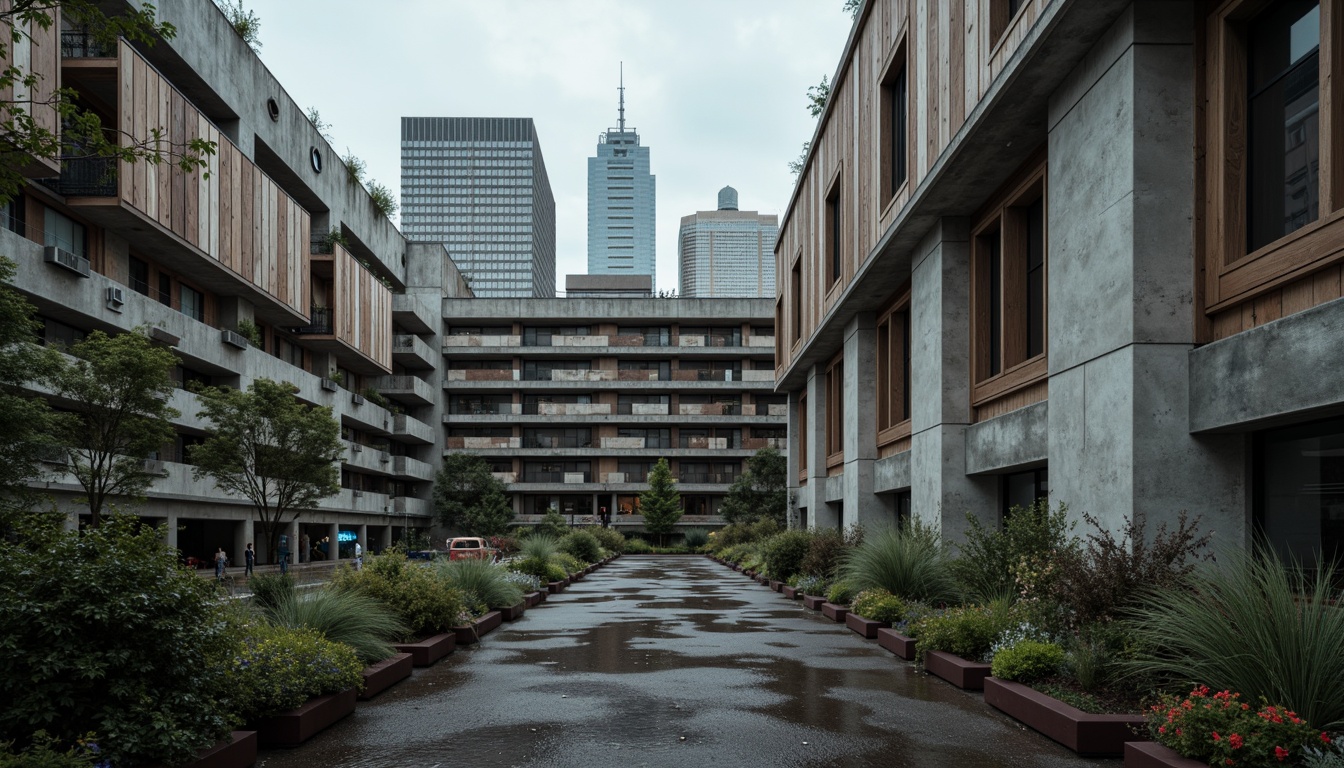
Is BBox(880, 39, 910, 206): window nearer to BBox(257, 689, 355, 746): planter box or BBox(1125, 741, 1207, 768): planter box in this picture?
BBox(1125, 741, 1207, 768): planter box

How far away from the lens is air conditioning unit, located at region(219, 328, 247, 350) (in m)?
40.1

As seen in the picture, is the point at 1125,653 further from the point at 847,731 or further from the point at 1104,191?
the point at 1104,191

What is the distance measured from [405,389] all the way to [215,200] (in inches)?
1206

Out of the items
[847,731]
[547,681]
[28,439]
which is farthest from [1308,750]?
[28,439]

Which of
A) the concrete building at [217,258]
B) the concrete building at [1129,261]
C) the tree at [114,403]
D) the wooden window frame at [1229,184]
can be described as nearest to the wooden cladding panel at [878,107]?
the concrete building at [1129,261]

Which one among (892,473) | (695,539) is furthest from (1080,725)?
(695,539)

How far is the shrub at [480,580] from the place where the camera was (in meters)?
17.7

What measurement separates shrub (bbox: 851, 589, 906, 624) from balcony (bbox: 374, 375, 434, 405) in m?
54.4

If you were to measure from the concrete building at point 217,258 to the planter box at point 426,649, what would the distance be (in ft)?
23.4

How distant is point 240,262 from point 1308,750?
40682mm

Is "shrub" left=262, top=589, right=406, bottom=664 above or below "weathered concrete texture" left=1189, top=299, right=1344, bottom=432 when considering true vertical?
below

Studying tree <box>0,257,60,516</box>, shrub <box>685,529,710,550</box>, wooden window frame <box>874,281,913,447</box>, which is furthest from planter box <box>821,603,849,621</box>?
shrub <box>685,529,710,550</box>

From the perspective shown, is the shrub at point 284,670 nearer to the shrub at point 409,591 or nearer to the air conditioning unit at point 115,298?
the shrub at point 409,591

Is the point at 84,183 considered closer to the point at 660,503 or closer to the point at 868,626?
the point at 868,626
